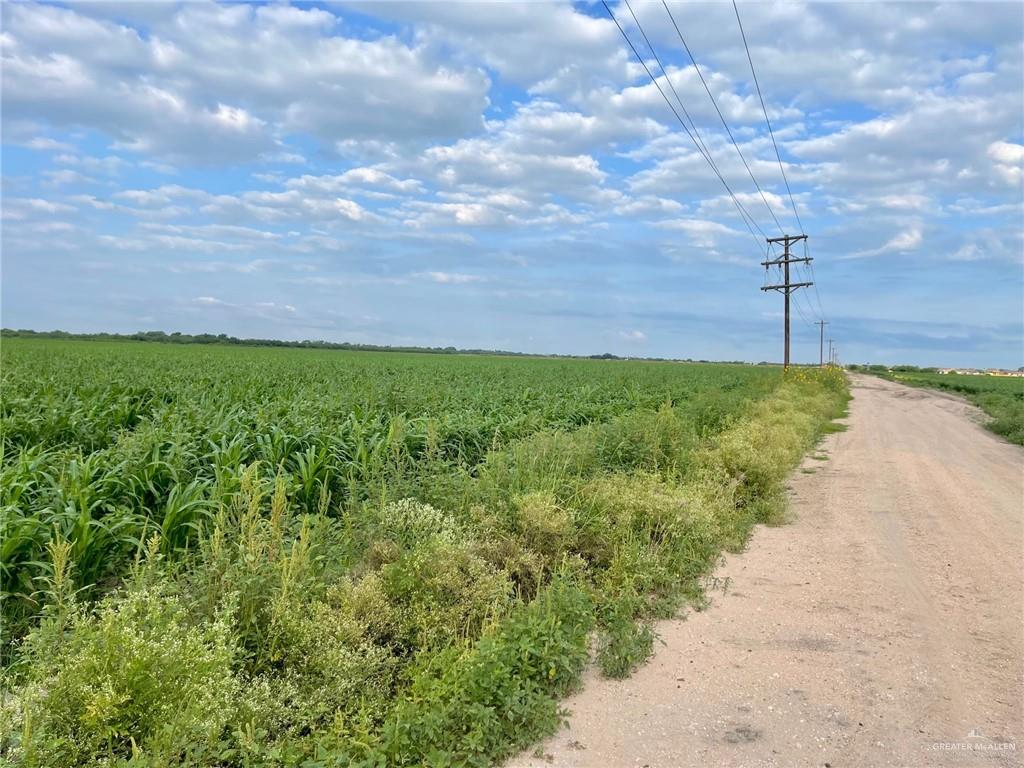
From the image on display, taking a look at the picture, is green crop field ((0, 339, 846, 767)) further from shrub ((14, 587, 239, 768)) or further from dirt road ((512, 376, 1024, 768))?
dirt road ((512, 376, 1024, 768))

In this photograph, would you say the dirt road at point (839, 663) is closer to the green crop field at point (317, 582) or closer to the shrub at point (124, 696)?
the green crop field at point (317, 582)

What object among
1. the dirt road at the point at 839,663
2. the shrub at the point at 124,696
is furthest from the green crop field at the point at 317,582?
the dirt road at the point at 839,663

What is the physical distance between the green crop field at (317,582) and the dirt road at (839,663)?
329 mm

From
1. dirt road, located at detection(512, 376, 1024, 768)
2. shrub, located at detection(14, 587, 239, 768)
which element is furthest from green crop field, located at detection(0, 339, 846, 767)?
dirt road, located at detection(512, 376, 1024, 768)

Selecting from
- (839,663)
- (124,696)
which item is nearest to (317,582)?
(124,696)

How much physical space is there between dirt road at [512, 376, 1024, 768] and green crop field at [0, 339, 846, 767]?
329 millimetres

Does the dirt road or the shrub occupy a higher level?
the shrub

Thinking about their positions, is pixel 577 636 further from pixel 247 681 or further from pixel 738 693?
pixel 247 681

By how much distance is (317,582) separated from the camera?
4262mm

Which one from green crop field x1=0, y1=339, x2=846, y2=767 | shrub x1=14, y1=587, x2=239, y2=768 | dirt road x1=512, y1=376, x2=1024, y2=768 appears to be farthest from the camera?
dirt road x1=512, y1=376, x2=1024, y2=768

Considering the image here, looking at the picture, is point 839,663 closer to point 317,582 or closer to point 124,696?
point 317,582

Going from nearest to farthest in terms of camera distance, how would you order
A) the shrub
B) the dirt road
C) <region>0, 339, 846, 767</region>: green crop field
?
1. the shrub
2. <region>0, 339, 846, 767</region>: green crop field
3. the dirt road

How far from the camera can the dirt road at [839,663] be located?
3283mm

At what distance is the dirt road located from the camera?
3.28m
